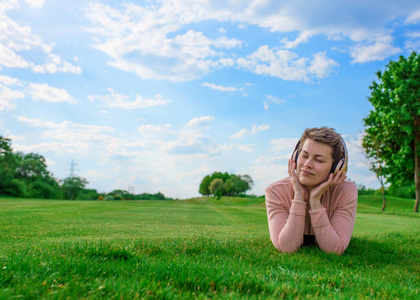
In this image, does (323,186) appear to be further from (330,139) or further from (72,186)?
(72,186)

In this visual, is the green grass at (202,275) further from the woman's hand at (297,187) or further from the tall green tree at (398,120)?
the tall green tree at (398,120)

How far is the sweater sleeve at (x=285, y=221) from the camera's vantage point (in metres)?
4.48

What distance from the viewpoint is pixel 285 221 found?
15.8ft

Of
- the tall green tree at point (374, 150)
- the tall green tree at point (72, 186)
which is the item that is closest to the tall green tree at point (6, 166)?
the tall green tree at point (72, 186)

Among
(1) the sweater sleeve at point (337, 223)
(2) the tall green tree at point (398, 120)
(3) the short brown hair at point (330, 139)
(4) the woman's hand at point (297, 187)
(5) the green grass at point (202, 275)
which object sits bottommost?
(5) the green grass at point (202, 275)

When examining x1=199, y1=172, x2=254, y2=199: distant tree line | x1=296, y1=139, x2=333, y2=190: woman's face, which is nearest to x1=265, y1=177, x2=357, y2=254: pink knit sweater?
x1=296, y1=139, x2=333, y2=190: woman's face

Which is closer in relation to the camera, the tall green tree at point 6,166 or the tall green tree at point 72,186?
the tall green tree at point 6,166

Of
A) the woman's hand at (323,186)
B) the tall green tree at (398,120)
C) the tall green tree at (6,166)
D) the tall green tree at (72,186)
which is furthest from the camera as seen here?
the tall green tree at (72,186)

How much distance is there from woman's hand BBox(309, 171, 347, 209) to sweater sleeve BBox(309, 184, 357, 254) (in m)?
0.11

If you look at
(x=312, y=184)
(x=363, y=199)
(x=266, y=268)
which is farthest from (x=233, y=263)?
(x=363, y=199)

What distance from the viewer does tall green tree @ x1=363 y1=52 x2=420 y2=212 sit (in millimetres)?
32062

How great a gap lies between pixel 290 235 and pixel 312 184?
2.57 feet

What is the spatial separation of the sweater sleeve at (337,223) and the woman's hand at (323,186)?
11cm

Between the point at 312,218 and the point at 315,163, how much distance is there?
0.76m
